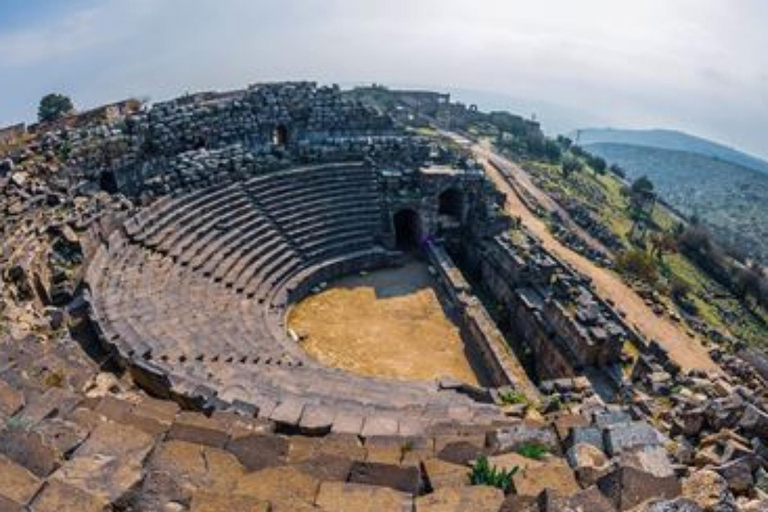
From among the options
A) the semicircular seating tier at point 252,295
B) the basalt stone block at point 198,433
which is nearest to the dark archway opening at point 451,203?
the semicircular seating tier at point 252,295

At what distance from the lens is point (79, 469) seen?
21.4 feet

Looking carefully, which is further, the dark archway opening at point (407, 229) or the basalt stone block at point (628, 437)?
the dark archway opening at point (407, 229)

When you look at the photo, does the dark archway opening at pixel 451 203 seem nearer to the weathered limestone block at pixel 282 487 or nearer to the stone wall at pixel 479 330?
the stone wall at pixel 479 330

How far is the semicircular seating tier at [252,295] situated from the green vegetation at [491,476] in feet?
11.4

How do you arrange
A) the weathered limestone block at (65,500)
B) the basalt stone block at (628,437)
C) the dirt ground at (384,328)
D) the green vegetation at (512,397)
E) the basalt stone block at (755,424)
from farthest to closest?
the dirt ground at (384,328) → the green vegetation at (512,397) → the basalt stone block at (755,424) → the basalt stone block at (628,437) → the weathered limestone block at (65,500)

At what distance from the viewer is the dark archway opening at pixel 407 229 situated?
29031mm

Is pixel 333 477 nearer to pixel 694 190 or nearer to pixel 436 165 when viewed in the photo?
pixel 436 165

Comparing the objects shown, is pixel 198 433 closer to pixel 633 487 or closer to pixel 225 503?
pixel 225 503

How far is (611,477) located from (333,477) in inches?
111

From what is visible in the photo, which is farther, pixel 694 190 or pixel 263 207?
pixel 694 190

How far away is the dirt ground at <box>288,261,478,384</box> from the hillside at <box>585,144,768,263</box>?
280ft

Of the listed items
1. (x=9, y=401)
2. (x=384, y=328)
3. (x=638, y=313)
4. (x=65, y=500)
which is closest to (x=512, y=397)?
(x=384, y=328)

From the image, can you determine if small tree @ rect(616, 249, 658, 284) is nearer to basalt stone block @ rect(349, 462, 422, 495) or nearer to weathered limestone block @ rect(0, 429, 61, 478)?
basalt stone block @ rect(349, 462, 422, 495)

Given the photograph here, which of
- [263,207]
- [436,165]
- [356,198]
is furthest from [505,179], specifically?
[263,207]
